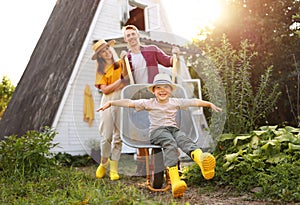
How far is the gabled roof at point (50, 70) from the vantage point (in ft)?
21.8

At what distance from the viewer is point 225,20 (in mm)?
8164

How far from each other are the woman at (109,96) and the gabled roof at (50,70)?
2.46 m

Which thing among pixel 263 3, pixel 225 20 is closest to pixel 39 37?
pixel 225 20

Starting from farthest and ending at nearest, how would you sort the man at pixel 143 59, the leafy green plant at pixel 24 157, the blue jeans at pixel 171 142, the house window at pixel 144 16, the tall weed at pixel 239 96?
the house window at pixel 144 16 < the leafy green plant at pixel 24 157 < the tall weed at pixel 239 96 < the man at pixel 143 59 < the blue jeans at pixel 171 142

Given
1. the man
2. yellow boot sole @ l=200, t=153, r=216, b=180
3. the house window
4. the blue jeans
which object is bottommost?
yellow boot sole @ l=200, t=153, r=216, b=180

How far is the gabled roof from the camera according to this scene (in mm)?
6652

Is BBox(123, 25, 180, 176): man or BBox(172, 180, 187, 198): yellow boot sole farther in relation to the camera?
BBox(123, 25, 180, 176): man

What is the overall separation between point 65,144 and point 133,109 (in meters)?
3.48

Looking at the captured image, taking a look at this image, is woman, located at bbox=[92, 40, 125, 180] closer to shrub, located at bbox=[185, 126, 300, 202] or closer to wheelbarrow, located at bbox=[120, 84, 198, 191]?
wheelbarrow, located at bbox=[120, 84, 198, 191]

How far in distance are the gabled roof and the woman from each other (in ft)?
8.07

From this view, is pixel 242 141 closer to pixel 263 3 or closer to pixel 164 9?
pixel 263 3

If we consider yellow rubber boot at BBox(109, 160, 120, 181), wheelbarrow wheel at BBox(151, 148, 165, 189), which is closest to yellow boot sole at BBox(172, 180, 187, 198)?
wheelbarrow wheel at BBox(151, 148, 165, 189)

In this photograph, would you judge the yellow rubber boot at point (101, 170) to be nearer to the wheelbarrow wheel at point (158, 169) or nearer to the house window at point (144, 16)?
the wheelbarrow wheel at point (158, 169)

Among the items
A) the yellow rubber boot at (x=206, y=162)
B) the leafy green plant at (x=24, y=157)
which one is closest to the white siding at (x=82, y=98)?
the leafy green plant at (x=24, y=157)
